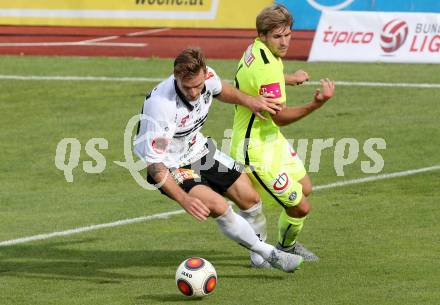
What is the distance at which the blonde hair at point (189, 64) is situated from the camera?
36.0 ft

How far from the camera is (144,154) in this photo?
11422 mm

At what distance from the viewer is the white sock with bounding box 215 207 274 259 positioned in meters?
11.7

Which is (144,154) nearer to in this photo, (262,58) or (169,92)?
(169,92)

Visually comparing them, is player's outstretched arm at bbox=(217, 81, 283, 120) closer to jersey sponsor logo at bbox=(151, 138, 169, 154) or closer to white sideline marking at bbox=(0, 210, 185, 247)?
jersey sponsor logo at bbox=(151, 138, 169, 154)

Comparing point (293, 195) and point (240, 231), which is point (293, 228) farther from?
point (240, 231)

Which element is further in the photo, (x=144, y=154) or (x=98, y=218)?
(x=98, y=218)

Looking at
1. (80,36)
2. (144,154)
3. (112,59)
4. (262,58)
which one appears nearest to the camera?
(144,154)

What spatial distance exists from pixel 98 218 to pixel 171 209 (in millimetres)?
1078

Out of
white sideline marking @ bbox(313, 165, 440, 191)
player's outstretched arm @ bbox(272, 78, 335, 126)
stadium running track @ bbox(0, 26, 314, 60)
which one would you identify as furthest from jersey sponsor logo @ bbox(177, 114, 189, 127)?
stadium running track @ bbox(0, 26, 314, 60)

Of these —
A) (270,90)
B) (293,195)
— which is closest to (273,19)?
(270,90)

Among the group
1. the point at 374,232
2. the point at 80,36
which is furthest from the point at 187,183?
the point at 80,36

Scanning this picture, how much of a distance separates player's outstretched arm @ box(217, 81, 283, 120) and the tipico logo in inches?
534

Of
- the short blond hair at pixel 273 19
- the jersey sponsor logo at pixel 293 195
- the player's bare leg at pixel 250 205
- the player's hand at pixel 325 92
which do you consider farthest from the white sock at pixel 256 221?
the short blond hair at pixel 273 19

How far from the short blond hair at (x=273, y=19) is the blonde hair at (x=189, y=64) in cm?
126
